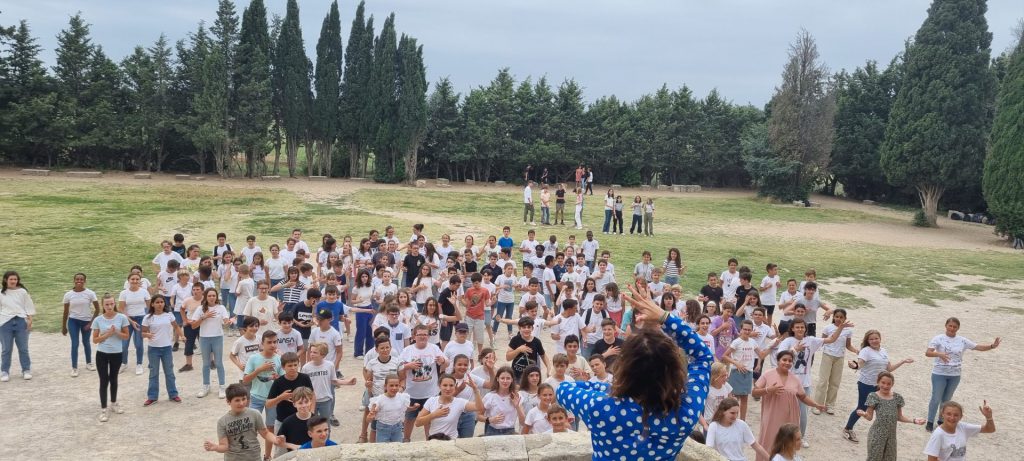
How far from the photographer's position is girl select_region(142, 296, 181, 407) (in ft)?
28.1

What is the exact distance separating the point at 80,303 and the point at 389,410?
6.04 meters

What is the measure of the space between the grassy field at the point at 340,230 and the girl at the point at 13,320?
2.74 metres

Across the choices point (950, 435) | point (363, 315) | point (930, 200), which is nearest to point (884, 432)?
point (950, 435)

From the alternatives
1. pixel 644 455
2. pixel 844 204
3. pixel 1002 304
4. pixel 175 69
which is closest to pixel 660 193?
pixel 844 204

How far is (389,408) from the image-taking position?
6711mm

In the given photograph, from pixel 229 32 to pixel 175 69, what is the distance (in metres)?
3.97

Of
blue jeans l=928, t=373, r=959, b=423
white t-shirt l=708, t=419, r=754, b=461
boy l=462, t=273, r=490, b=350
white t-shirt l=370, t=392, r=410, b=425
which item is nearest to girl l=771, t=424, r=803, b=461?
white t-shirt l=708, t=419, r=754, b=461

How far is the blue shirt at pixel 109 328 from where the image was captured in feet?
27.3

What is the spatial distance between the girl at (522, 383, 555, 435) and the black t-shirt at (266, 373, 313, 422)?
236 centimetres

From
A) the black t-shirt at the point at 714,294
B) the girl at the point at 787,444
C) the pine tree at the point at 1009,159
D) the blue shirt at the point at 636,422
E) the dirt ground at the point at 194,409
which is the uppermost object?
the pine tree at the point at 1009,159

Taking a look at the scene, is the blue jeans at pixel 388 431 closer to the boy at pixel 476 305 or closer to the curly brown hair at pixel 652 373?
the boy at pixel 476 305

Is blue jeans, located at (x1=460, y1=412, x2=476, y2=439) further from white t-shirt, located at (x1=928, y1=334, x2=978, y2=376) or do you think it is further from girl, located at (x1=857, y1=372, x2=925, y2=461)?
white t-shirt, located at (x1=928, y1=334, x2=978, y2=376)

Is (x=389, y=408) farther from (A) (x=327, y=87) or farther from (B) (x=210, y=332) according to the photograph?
(A) (x=327, y=87)

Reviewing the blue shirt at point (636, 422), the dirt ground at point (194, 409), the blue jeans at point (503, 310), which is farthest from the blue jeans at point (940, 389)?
the blue shirt at point (636, 422)
